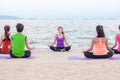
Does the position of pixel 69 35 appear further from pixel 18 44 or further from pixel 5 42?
pixel 18 44

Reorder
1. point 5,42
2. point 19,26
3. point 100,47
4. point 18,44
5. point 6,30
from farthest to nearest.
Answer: point 5,42
point 6,30
point 18,44
point 100,47
point 19,26

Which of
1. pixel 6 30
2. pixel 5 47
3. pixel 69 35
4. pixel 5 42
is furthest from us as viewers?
pixel 69 35

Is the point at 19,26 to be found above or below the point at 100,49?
above

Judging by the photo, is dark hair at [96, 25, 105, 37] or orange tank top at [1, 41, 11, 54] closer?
dark hair at [96, 25, 105, 37]

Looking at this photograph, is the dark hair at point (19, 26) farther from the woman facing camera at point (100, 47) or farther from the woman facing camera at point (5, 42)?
the woman facing camera at point (100, 47)

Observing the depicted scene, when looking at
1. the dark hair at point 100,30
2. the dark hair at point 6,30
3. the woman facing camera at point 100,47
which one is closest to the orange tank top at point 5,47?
the dark hair at point 6,30

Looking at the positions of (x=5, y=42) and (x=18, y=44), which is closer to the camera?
(x=18, y=44)

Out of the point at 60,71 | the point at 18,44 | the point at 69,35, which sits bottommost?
the point at 69,35

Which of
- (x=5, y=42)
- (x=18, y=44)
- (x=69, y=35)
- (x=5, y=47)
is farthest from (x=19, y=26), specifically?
(x=69, y=35)

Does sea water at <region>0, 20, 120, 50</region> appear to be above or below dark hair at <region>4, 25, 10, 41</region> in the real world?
below

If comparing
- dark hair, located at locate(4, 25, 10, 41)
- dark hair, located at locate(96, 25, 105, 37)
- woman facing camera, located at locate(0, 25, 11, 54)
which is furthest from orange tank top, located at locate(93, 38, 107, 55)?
woman facing camera, located at locate(0, 25, 11, 54)

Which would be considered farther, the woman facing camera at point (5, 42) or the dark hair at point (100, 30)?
the woman facing camera at point (5, 42)

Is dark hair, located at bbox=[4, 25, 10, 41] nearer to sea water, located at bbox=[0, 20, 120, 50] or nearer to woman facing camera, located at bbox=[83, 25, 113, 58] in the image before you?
woman facing camera, located at bbox=[83, 25, 113, 58]

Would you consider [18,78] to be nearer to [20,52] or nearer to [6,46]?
[20,52]
